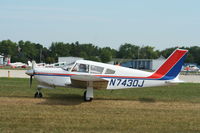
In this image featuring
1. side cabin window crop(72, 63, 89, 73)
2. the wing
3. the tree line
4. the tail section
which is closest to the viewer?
the wing

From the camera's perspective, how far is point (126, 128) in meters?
7.39

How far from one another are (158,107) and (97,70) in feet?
9.99

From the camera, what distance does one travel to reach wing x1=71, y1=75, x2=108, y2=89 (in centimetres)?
1106

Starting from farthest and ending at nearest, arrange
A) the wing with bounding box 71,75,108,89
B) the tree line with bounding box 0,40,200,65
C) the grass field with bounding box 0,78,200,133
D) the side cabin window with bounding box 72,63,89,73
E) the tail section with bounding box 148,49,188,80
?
the tree line with bounding box 0,40,200,65
the tail section with bounding box 148,49,188,80
the side cabin window with bounding box 72,63,89,73
the wing with bounding box 71,75,108,89
the grass field with bounding box 0,78,200,133

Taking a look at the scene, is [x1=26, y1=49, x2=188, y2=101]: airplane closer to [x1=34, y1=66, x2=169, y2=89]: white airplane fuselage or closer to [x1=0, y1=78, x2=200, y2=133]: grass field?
[x1=34, y1=66, x2=169, y2=89]: white airplane fuselage

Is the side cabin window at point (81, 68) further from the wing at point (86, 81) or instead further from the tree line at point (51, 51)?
the tree line at point (51, 51)

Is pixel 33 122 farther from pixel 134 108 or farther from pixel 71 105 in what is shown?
pixel 134 108

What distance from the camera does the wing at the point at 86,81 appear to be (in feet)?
36.3

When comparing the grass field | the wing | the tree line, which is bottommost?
the grass field

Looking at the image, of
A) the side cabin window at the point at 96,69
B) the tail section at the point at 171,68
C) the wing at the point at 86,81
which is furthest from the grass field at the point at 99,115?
the side cabin window at the point at 96,69

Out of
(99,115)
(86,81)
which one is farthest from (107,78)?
(99,115)

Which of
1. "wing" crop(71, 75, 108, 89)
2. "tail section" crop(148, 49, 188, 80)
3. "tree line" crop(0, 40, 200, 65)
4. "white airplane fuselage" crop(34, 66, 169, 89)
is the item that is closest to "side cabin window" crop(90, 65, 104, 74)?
"white airplane fuselage" crop(34, 66, 169, 89)

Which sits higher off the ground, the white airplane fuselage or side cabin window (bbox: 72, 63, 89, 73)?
side cabin window (bbox: 72, 63, 89, 73)

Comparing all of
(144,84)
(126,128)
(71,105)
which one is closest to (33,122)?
(126,128)
